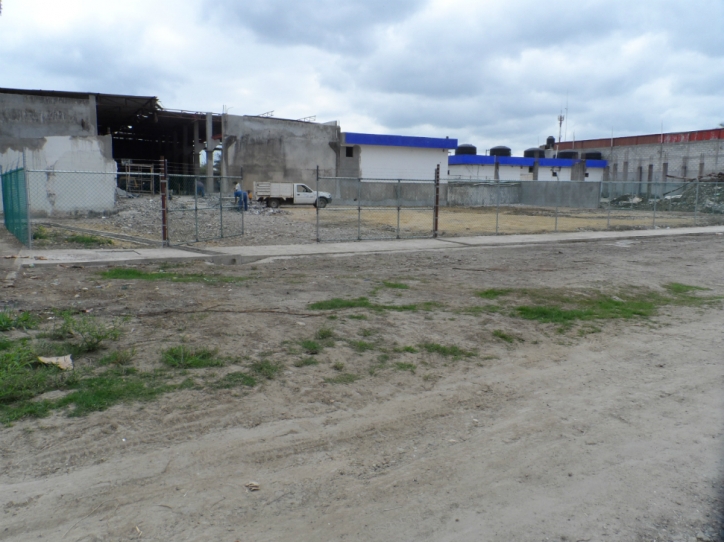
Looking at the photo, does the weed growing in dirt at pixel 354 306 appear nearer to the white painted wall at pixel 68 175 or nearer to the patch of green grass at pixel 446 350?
the patch of green grass at pixel 446 350

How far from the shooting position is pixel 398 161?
55781mm

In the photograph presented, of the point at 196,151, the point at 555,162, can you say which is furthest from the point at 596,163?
the point at 196,151

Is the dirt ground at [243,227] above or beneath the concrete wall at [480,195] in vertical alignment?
beneath

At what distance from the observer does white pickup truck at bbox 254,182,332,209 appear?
3853 centimetres

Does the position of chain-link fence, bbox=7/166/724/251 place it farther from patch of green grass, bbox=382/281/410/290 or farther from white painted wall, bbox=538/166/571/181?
white painted wall, bbox=538/166/571/181

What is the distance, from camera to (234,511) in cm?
369

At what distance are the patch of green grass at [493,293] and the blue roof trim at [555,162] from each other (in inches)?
2359

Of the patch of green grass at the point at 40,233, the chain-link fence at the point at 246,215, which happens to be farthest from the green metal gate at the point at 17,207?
the patch of green grass at the point at 40,233

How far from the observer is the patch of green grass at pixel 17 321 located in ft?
23.9

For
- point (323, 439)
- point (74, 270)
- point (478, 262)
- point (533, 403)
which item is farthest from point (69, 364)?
point (478, 262)

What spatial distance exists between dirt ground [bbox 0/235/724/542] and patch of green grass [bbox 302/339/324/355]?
128mm

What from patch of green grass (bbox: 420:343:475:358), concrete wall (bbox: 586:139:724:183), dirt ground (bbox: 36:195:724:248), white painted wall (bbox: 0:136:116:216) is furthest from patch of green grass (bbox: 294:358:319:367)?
concrete wall (bbox: 586:139:724:183)

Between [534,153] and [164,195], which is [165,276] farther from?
[534,153]

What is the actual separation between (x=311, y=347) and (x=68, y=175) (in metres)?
24.3
